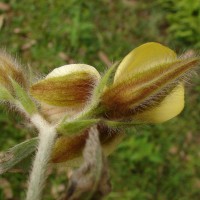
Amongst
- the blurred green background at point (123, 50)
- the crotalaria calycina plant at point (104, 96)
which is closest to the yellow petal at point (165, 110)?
the crotalaria calycina plant at point (104, 96)

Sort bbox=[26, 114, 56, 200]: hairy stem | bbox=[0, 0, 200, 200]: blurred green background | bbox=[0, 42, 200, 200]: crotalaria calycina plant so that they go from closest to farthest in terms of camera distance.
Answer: bbox=[26, 114, 56, 200]: hairy stem < bbox=[0, 42, 200, 200]: crotalaria calycina plant < bbox=[0, 0, 200, 200]: blurred green background

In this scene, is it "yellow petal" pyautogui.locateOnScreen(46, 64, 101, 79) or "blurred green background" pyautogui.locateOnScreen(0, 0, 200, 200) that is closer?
"yellow petal" pyautogui.locateOnScreen(46, 64, 101, 79)

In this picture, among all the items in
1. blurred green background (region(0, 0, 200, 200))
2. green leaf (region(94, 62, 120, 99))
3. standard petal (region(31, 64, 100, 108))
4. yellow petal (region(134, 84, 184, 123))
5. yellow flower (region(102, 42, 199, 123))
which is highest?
standard petal (region(31, 64, 100, 108))

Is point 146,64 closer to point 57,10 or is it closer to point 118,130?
point 118,130

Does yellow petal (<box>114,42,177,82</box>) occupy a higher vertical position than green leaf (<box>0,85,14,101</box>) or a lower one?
lower

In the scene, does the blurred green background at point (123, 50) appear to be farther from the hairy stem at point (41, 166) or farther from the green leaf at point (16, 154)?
the hairy stem at point (41, 166)

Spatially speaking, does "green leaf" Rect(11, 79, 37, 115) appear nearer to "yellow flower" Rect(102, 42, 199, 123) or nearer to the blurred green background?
"yellow flower" Rect(102, 42, 199, 123)

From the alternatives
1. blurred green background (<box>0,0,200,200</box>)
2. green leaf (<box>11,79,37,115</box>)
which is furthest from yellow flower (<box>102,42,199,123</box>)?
blurred green background (<box>0,0,200,200</box>)

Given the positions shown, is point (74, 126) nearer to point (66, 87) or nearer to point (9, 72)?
point (66, 87)
